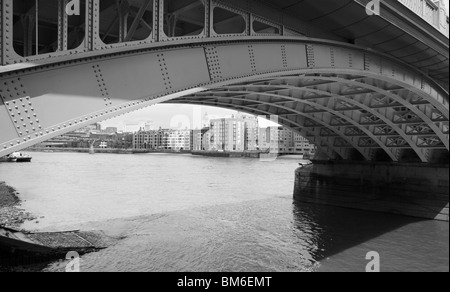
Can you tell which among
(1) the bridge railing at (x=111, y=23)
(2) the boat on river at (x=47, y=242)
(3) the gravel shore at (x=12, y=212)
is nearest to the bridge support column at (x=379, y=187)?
(1) the bridge railing at (x=111, y=23)

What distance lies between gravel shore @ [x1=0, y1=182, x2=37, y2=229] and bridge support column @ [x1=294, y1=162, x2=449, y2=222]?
18.1m

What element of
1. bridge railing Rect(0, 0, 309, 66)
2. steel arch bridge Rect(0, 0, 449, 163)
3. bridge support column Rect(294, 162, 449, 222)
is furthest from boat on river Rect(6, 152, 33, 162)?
bridge railing Rect(0, 0, 309, 66)

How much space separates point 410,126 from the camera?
20.4 metres

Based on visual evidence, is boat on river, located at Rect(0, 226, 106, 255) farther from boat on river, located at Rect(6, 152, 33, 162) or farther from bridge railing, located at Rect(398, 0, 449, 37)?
boat on river, located at Rect(6, 152, 33, 162)

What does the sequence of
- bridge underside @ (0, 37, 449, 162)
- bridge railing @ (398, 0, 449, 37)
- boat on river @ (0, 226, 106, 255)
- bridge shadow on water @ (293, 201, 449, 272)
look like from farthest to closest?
1. bridge shadow on water @ (293, 201, 449, 272)
2. boat on river @ (0, 226, 106, 255)
3. bridge railing @ (398, 0, 449, 37)
4. bridge underside @ (0, 37, 449, 162)

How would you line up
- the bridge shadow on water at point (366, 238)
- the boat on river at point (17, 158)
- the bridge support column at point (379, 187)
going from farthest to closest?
the boat on river at point (17, 158), the bridge support column at point (379, 187), the bridge shadow on water at point (366, 238)

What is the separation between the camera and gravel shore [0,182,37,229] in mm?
17000

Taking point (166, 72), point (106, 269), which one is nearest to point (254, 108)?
point (106, 269)

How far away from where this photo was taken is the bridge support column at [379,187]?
20.1m

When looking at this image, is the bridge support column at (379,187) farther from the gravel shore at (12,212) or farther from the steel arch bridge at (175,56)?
the gravel shore at (12,212)

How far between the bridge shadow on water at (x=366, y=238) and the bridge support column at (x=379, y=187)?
81cm

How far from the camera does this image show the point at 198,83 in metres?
7.77

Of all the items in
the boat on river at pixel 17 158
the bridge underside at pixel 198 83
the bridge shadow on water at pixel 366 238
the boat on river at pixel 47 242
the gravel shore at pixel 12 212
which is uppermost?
the bridge underside at pixel 198 83

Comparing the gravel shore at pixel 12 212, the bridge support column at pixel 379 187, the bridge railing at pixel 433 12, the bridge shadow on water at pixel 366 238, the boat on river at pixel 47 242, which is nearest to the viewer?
the bridge railing at pixel 433 12
